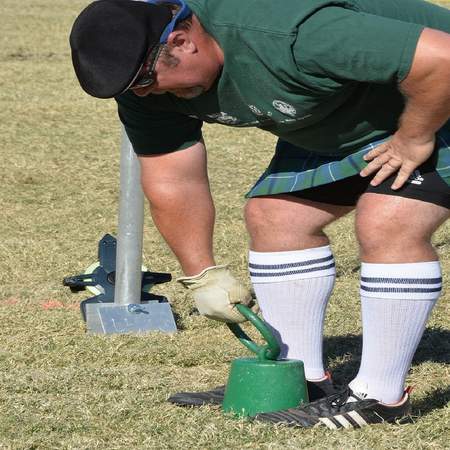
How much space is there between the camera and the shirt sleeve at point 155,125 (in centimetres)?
359

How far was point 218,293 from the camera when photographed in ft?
11.9

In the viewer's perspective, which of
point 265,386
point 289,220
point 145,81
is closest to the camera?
point 145,81

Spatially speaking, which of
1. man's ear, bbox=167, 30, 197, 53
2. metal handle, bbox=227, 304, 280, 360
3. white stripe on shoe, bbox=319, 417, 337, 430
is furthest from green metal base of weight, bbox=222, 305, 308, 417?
man's ear, bbox=167, 30, 197, 53


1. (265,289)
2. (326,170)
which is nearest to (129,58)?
(326,170)

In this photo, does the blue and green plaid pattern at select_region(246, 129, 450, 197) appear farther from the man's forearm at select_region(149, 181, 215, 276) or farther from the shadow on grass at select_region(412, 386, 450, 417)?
the shadow on grass at select_region(412, 386, 450, 417)

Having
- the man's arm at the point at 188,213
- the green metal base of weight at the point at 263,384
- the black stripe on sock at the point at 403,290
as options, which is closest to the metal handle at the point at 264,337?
the green metal base of weight at the point at 263,384

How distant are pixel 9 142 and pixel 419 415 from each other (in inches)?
262

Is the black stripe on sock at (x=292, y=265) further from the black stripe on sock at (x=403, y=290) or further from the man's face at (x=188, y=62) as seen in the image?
the man's face at (x=188, y=62)

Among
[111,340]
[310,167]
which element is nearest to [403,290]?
[310,167]

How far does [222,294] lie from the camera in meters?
3.62

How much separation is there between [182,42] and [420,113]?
2.23ft

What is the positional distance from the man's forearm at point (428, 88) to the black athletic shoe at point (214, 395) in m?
0.97

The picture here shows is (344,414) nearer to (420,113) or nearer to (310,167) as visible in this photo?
(310,167)

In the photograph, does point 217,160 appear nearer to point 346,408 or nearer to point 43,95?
point 43,95
